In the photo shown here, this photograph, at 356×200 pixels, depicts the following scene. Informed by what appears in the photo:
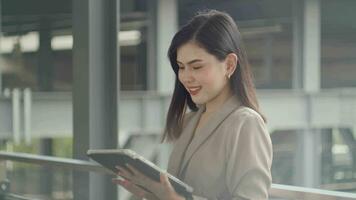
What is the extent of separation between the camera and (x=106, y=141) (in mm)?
2928

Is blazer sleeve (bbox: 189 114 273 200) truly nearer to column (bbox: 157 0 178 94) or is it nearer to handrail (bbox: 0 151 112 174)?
handrail (bbox: 0 151 112 174)

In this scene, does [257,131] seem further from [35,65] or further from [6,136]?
[35,65]

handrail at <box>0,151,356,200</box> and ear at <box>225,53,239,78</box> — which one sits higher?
ear at <box>225,53,239,78</box>

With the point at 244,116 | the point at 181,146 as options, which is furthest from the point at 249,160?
the point at 181,146

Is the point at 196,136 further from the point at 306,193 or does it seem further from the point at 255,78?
the point at 255,78

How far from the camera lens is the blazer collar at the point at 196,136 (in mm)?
1309

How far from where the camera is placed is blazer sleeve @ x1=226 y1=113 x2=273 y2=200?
121 cm

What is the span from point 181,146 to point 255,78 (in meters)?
1.13

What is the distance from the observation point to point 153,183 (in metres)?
1.29

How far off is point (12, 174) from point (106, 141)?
4.54ft

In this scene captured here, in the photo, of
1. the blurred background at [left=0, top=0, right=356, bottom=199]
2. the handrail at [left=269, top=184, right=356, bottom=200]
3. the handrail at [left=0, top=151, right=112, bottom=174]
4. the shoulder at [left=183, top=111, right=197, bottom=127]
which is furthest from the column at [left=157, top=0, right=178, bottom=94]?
the shoulder at [left=183, top=111, right=197, bottom=127]

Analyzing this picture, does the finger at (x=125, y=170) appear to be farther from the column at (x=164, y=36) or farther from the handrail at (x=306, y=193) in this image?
the column at (x=164, y=36)

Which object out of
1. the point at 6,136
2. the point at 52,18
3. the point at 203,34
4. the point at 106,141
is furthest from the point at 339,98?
the point at 6,136

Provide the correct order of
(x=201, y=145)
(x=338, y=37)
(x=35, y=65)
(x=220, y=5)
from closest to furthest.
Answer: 1. (x=201, y=145)
2. (x=338, y=37)
3. (x=220, y=5)
4. (x=35, y=65)
